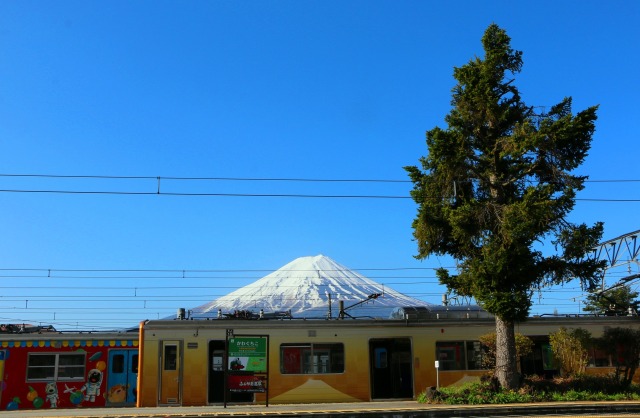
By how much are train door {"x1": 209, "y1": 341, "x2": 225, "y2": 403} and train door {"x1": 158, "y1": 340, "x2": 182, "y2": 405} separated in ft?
3.43

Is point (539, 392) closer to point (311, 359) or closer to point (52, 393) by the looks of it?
point (311, 359)

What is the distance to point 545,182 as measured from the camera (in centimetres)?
2216

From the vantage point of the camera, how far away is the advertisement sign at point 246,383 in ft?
Answer: 65.3

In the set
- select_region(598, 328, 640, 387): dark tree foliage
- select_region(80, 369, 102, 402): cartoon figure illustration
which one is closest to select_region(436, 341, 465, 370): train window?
select_region(598, 328, 640, 387): dark tree foliage

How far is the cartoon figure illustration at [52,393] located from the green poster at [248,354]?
318 inches

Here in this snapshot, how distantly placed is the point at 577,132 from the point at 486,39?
464 cm

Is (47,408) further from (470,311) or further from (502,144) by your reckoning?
(502,144)

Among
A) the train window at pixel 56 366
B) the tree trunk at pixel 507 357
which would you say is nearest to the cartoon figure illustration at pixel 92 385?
the train window at pixel 56 366

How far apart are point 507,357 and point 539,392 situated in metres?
1.51

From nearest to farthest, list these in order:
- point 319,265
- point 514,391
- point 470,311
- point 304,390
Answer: point 514,391
point 304,390
point 470,311
point 319,265

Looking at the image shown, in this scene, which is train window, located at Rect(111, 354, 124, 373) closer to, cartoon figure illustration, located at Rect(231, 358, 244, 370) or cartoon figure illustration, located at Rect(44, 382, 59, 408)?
cartoon figure illustration, located at Rect(44, 382, 59, 408)

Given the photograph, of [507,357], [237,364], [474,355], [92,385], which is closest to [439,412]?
[507,357]

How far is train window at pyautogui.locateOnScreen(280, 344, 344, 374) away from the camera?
22141mm

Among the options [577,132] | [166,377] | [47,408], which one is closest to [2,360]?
[47,408]
